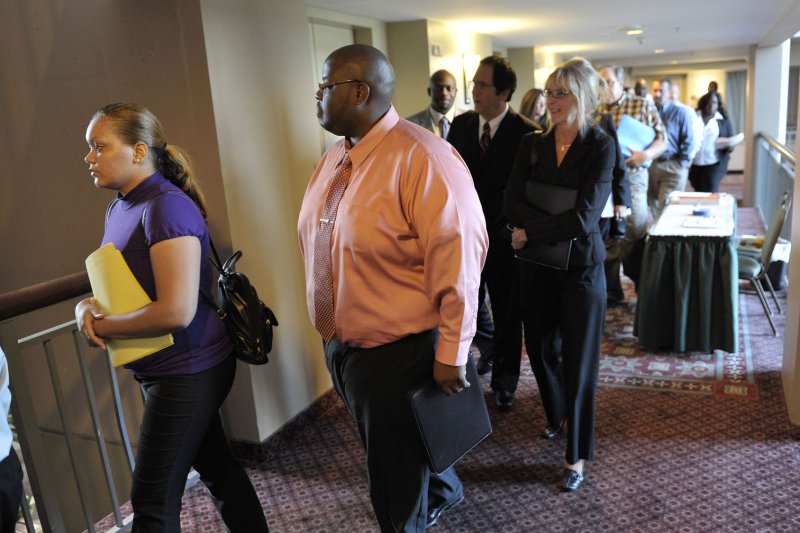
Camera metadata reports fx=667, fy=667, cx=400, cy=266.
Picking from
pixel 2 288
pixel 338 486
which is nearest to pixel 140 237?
pixel 338 486

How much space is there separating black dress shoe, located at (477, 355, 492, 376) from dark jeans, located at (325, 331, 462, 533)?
6.15 feet

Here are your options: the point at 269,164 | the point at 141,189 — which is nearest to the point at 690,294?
the point at 269,164

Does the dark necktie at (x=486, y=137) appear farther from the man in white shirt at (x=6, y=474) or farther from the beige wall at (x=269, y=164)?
the man in white shirt at (x=6, y=474)

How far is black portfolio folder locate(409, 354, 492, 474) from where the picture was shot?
1809mm

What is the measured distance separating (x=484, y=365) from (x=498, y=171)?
3.75 feet

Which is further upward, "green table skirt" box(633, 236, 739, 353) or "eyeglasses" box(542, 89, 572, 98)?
"eyeglasses" box(542, 89, 572, 98)

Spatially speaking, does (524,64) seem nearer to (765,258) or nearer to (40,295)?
(765,258)

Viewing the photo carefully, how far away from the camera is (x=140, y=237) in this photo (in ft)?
5.89

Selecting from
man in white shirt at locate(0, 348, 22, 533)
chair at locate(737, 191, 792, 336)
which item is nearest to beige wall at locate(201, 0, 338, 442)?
man in white shirt at locate(0, 348, 22, 533)

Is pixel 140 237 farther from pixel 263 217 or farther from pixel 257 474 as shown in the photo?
pixel 257 474

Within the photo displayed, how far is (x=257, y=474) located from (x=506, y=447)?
1128 mm

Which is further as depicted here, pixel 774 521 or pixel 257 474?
pixel 257 474

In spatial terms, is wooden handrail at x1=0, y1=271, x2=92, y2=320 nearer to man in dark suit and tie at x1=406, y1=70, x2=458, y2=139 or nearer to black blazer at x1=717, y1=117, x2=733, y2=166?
man in dark suit and tie at x1=406, y1=70, x2=458, y2=139

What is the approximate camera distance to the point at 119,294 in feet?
5.83
